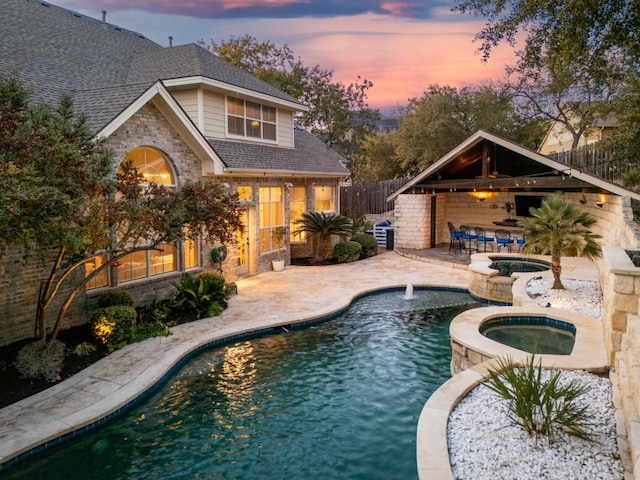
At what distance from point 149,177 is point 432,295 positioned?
8.52 metres

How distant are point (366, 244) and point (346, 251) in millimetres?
1736

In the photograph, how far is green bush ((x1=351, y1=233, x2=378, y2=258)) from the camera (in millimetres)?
20312

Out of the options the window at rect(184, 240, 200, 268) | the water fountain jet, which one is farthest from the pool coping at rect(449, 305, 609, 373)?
the window at rect(184, 240, 200, 268)

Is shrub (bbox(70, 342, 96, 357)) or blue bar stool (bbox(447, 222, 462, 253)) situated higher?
blue bar stool (bbox(447, 222, 462, 253))

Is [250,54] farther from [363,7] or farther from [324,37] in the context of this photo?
[363,7]

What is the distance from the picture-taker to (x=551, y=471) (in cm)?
440

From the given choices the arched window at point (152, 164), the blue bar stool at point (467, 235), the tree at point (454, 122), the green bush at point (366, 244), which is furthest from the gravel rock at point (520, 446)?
the tree at point (454, 122)

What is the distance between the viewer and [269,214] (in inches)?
676

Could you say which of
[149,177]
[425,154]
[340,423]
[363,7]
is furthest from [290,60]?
[340,423]

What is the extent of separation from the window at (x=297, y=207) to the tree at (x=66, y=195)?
9897 mm

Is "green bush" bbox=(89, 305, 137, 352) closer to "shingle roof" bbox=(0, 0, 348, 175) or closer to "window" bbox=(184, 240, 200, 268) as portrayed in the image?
"window" bbox=(184, 240, 200, 268)

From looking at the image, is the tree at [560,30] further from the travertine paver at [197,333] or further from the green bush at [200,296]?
the green bush at [200,296]

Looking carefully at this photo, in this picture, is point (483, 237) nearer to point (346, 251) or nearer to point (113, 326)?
point (346, 251)

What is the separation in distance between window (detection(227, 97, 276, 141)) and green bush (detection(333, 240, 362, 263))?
4.94 meters
